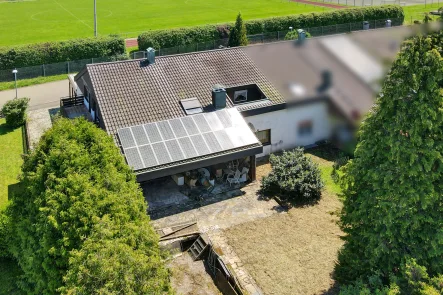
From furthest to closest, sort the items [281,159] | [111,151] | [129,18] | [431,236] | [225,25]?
[129,18] < [225,25] < [281,159] < [111,151] < [431,236]

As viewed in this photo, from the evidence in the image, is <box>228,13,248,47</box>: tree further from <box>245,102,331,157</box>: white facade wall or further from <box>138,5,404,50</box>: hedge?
<box>245,102,331,157</box>: white facade wall

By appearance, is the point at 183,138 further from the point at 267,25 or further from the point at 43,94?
the point at 267,25

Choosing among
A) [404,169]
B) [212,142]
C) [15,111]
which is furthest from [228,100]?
[15,111]

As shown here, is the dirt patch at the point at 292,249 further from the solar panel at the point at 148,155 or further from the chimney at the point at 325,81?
the chimney at the point at 325,81

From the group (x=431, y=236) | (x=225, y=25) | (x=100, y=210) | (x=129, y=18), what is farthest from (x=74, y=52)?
→ (x=431, y=236)

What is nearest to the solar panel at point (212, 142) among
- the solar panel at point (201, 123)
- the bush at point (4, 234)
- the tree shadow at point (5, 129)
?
the solar panel at point (201, 123)

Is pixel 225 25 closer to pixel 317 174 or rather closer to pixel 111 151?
pixel 317 174

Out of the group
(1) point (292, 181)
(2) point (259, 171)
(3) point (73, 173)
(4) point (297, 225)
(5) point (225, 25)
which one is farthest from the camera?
(5) point (225, 25)
